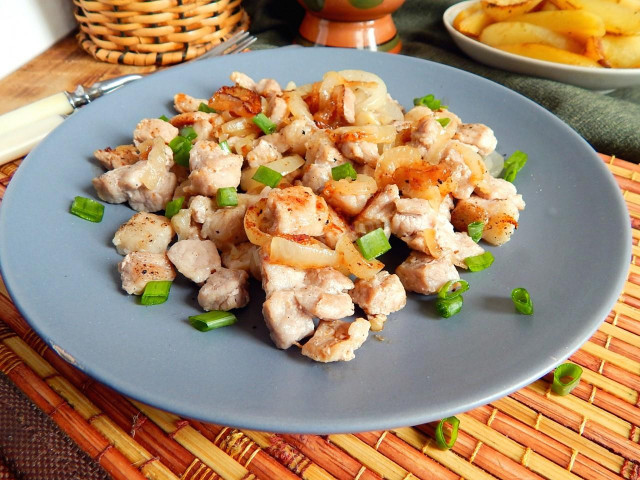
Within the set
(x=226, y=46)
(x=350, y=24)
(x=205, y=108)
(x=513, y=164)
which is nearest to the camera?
(x=513, y=164)

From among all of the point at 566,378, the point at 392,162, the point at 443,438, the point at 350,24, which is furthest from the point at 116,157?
the point at 350,24

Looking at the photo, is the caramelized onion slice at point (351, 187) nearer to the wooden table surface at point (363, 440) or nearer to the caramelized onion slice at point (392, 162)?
the caramelized onion slice at point (392, 162)

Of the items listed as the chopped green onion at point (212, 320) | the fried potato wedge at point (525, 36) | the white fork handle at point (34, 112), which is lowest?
the fried potato wedge at point (525, 36)

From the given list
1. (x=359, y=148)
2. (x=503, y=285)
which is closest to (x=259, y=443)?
(x=503, y=285)

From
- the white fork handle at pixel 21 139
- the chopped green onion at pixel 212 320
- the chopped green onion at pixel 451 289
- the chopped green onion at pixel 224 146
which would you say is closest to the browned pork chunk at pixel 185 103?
the chopped green onion at pixel 224 146

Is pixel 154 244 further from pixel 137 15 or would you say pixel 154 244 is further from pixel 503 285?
pixel 137 15

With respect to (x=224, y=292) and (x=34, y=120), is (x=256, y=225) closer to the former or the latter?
(x=224, y=292)
